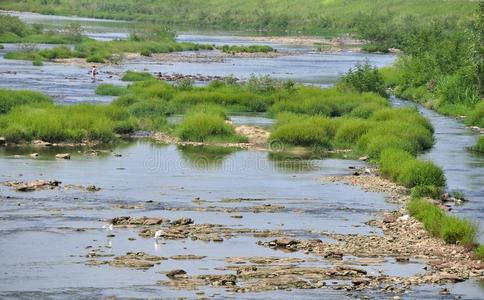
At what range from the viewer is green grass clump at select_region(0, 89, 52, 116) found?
51844 millimetres

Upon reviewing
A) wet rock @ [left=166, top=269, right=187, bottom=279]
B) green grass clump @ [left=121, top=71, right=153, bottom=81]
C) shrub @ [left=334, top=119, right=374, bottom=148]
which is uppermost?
wet rock @ [left=166, top=269, right=187, bottom=279]

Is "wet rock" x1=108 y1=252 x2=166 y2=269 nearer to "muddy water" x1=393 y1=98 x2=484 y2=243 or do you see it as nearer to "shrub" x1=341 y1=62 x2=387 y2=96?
"muddy water" x1=393 y1=98 x2=484 y2=243

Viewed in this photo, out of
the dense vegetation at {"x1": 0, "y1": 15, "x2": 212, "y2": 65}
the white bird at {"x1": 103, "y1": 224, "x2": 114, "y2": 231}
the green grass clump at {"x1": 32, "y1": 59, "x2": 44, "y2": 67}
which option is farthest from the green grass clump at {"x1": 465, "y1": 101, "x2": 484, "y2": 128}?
the dense vegetation at {"x1": 0, "y1": 15, "x2": 212, "y2": 65}

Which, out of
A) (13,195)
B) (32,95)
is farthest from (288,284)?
(32,95)

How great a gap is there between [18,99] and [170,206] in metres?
22.3

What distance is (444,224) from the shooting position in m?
28.8

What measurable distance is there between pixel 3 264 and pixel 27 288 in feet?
7.51

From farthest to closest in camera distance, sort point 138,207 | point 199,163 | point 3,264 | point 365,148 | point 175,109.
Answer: point 175,109
point 365,148
point 199,163
point 138,207
point 3,264

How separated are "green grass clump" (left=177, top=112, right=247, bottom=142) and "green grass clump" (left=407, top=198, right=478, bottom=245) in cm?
1660

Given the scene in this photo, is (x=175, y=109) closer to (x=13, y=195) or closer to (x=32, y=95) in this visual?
(x=32, y=95)

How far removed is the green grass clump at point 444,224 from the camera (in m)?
27.7

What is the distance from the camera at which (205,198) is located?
111 feet

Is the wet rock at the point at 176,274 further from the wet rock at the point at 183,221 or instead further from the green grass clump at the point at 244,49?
the green grass clump at the point at 244,49

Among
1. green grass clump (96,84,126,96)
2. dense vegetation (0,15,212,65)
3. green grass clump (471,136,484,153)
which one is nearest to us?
green grass clump (471,136,484,153)
